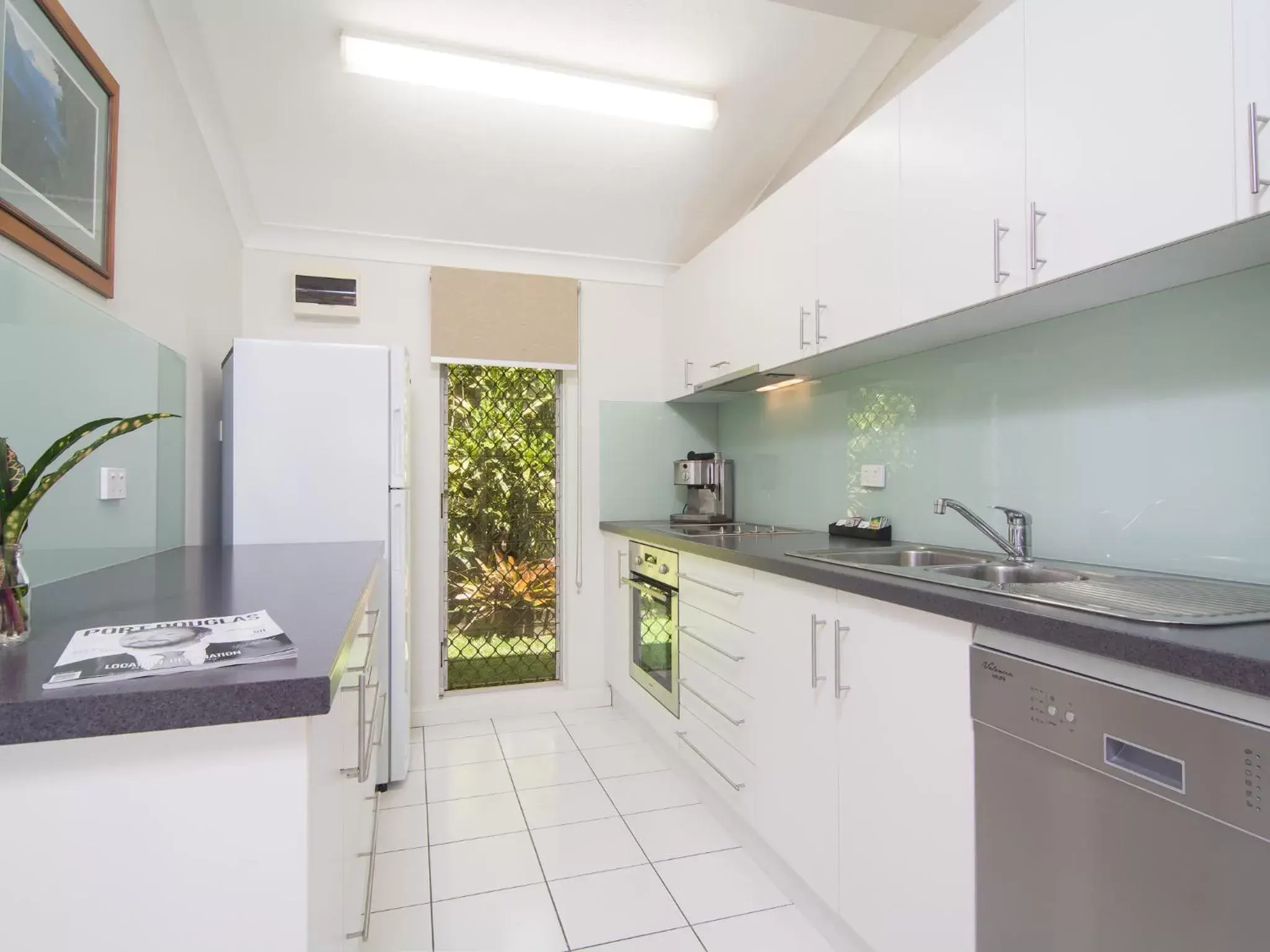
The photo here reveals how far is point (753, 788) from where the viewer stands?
2.00 meters

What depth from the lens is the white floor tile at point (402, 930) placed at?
167cm

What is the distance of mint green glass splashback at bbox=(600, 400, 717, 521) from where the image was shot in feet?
11.8

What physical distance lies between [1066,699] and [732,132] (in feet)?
8.11

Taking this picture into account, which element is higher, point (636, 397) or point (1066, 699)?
point (636, 397)

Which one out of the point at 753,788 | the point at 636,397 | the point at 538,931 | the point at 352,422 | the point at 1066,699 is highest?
the point at 636,397

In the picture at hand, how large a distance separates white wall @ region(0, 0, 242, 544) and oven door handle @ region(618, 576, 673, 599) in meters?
1.72

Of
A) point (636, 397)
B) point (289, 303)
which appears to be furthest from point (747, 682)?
point (289, 303)

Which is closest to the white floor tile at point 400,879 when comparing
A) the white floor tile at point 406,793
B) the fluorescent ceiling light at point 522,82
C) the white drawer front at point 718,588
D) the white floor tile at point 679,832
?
the white floor tile at point 406,793

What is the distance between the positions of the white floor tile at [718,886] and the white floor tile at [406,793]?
3.23 feet

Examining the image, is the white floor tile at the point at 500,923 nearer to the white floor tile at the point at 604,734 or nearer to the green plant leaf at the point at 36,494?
the white floor tile at the point at 604,734

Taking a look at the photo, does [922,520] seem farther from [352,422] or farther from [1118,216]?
[352,422]

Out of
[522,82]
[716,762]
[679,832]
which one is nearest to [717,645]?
[716,762]

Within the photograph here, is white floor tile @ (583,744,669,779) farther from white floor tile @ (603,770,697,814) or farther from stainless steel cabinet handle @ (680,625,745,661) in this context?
stainless steel cabinet handle @ (680,625,745,661)

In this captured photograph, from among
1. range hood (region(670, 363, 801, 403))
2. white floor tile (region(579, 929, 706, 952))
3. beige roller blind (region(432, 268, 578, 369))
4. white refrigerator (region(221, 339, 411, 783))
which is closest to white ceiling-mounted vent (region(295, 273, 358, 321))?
beige roller blind (region(432, 268, 578, 369))
